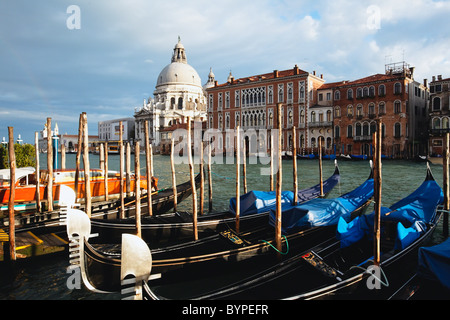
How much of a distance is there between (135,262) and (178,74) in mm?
53760

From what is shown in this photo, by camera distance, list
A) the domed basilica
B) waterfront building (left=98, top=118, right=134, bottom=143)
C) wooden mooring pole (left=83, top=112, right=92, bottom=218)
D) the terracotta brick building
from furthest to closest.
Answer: waterfront building (left=98, top=118, right=134, bottom=143) < the domed basilica < the terracotta brick building < wooden mooring pole (left=83, top=112, right=92, bottom=218)

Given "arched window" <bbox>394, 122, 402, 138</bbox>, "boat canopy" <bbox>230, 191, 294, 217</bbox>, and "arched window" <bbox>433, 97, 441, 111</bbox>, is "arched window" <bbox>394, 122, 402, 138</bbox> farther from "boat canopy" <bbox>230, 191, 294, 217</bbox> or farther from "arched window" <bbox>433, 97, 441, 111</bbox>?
"boat canopy" <bbox>230, 191, 294, 217</bbox>

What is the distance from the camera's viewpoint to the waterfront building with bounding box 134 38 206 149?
49438mm

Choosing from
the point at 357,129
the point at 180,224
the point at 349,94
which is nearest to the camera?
the point at 180,224

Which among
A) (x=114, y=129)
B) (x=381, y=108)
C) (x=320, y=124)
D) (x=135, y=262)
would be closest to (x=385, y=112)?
(x=381, y=108)

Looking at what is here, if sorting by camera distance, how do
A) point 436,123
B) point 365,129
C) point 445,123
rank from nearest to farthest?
point 445,123 < point 436,123 < point 365,129

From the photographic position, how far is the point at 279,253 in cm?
429

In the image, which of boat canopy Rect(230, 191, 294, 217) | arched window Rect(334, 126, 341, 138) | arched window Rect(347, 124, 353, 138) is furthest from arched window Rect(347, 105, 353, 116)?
boat canopy Rect(230, 191, 294, 217)

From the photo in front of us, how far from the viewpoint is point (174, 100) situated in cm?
5316

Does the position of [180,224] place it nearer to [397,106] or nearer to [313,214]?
[313,214]

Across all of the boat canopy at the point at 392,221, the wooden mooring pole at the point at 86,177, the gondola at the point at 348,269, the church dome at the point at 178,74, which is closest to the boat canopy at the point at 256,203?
the gondola at the point at 348,269

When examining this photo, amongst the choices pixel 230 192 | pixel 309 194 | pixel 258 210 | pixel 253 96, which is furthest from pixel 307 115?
pixel 258 210

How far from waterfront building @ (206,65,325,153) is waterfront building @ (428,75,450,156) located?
26.5 feet
